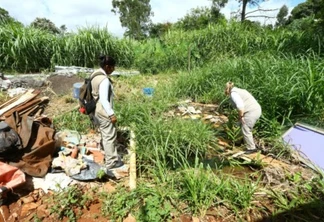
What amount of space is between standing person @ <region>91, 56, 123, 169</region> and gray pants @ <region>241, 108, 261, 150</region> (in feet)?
7.06

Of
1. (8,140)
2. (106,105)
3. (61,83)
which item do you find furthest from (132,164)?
(61,83)

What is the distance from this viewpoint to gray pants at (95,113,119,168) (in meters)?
3.27

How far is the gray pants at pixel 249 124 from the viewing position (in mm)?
3947

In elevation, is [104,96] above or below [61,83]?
above

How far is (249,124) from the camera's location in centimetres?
397

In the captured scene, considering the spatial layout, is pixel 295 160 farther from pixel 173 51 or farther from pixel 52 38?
pixel 52 38

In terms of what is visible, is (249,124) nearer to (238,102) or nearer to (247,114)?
(247,114)

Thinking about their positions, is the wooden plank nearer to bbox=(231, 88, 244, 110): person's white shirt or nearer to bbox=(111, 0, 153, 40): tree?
bbox=(231, 88, 244, 110): person's white shirt

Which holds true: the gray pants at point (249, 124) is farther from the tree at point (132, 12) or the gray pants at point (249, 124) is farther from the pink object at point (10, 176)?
the tree at point (132, 12)

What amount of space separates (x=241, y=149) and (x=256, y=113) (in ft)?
2.24

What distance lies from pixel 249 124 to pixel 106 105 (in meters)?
2.38

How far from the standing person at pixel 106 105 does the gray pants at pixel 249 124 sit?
7.06 feet

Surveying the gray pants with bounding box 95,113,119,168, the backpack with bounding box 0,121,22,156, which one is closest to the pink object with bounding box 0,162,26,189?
the backpack with bounding box 0,121,22,156

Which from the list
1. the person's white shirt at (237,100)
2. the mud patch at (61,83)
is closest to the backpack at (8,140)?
the person's white shirt at (237,100)
